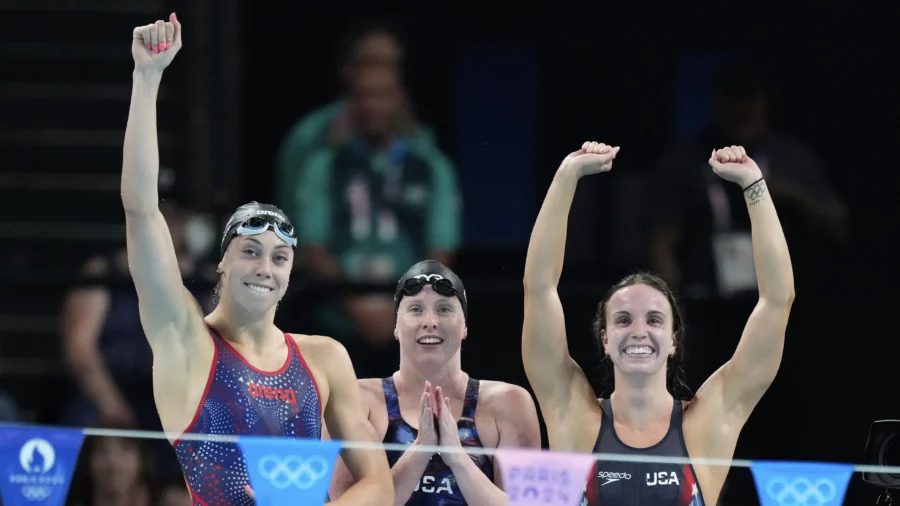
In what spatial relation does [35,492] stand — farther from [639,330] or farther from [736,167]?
[736,167]

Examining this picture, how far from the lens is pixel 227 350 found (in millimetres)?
4121

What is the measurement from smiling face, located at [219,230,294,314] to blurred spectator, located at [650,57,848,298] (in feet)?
7.65

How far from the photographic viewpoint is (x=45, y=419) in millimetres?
5902

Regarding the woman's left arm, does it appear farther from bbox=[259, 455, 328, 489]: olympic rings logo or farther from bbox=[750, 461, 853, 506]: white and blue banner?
bbox=[259, 455, 328, 489]: olympic rings logo

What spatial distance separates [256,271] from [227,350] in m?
0.25

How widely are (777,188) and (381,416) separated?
2537 millimetres

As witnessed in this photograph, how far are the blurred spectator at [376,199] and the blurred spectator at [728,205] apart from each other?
0.96 metres

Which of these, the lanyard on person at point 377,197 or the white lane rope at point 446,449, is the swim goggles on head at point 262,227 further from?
the lanyard on person at point 377,197

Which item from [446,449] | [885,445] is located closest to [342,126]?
[446,449]

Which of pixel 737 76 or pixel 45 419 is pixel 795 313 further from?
pixel 45 419

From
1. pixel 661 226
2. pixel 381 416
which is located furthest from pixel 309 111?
pixel 381 416

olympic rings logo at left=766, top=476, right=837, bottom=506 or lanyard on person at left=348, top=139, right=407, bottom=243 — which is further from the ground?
lanyard on person at left=348, top=139, right=407, bottom=243

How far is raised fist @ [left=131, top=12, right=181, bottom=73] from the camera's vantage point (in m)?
3.87

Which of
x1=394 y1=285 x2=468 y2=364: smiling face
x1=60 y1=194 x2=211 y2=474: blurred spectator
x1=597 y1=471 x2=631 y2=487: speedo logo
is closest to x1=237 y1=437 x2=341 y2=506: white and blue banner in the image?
x1=394 y1=285 x2=468 y2=364: smiling face
